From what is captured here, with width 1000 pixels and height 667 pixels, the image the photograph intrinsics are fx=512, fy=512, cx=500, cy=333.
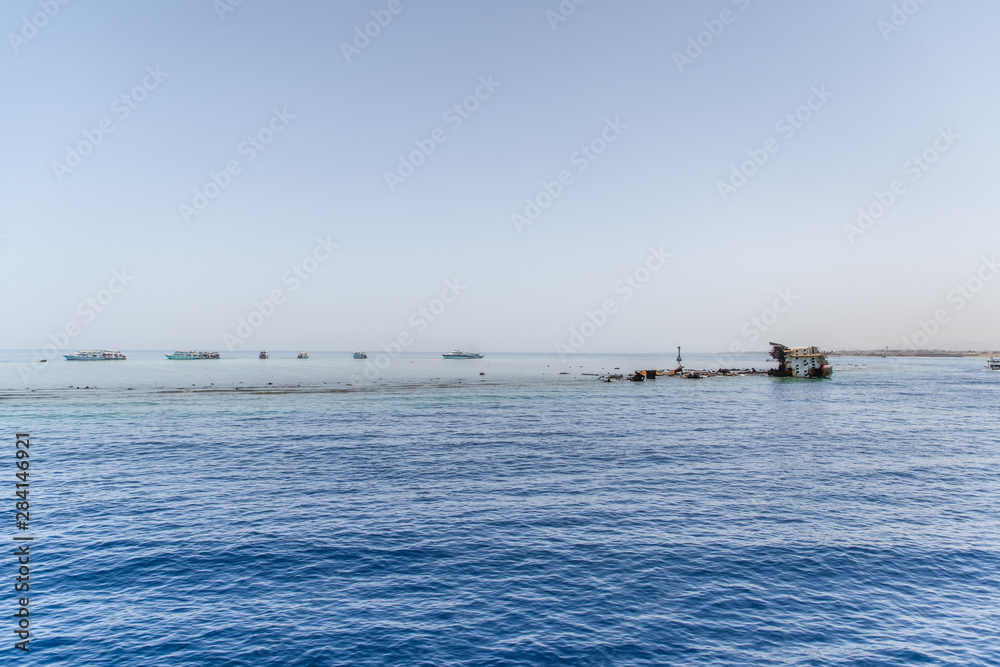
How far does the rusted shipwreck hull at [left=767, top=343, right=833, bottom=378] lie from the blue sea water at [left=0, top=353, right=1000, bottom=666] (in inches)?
3481

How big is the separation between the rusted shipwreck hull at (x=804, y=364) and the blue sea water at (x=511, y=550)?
88409mm

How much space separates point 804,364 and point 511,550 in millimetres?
132111

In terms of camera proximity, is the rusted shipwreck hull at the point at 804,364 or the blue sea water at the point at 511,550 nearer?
the blue sea water at the point at 511,550

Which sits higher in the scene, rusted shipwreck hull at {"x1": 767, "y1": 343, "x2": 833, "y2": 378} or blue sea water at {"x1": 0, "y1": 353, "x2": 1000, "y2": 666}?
rusted shipwreck hull at {"x1": 767, "y1": 343, "x2": 833, "y2": 378}

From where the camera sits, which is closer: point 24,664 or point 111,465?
point 24,664

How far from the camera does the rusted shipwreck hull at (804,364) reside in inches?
5054

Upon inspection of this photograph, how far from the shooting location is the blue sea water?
14.3 m

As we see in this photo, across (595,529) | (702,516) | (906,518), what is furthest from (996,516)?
(595,529)

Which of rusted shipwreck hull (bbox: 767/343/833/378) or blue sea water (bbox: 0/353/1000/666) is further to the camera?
rusted shipwreck hull (bbox: 767/343/833/378)

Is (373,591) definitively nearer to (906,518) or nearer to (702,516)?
(702,516)

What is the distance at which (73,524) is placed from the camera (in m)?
23.8

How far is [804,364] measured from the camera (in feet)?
422

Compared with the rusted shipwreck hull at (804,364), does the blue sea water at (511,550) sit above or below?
below

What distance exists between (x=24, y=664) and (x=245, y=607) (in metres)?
5.19
